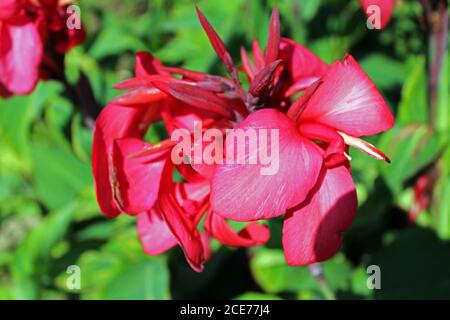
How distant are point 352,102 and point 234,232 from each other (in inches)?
8.7

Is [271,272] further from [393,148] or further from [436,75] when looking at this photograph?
[436,75]

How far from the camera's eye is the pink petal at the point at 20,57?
901mm

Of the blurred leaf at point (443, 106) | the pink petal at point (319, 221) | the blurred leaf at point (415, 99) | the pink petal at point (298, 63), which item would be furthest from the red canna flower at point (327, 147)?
the blurred leaf at point (443, 106)

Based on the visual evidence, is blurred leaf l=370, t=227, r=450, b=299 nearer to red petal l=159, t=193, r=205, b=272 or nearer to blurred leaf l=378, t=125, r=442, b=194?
blurred leaf l=378, t=125, r=442, b=194

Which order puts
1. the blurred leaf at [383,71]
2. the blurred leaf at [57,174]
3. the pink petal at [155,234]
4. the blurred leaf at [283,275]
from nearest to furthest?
the pink petal at [155,234]
the blurred leaf at [283,275]
the blurred leaf at [57,174]
the blurred leaf at [383,71]

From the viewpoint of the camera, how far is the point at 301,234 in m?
0.64

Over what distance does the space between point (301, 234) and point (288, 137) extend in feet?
0.34

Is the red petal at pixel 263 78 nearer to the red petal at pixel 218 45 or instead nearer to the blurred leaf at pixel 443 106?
the red petal at pixel 218 45

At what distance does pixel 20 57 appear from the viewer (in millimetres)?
901

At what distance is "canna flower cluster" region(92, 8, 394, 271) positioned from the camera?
590 mm

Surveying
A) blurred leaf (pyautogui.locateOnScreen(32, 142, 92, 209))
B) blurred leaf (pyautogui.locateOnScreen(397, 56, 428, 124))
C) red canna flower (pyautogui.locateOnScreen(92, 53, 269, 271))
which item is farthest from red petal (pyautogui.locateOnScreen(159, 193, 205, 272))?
blurred leaf (pyautogui.locateOnScreen(32, 142, 92, 209))

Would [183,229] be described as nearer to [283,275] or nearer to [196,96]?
[196,96]

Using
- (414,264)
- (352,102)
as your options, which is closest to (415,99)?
(414,264)

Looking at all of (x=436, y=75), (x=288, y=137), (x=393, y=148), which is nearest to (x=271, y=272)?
(x=393, y=148)
